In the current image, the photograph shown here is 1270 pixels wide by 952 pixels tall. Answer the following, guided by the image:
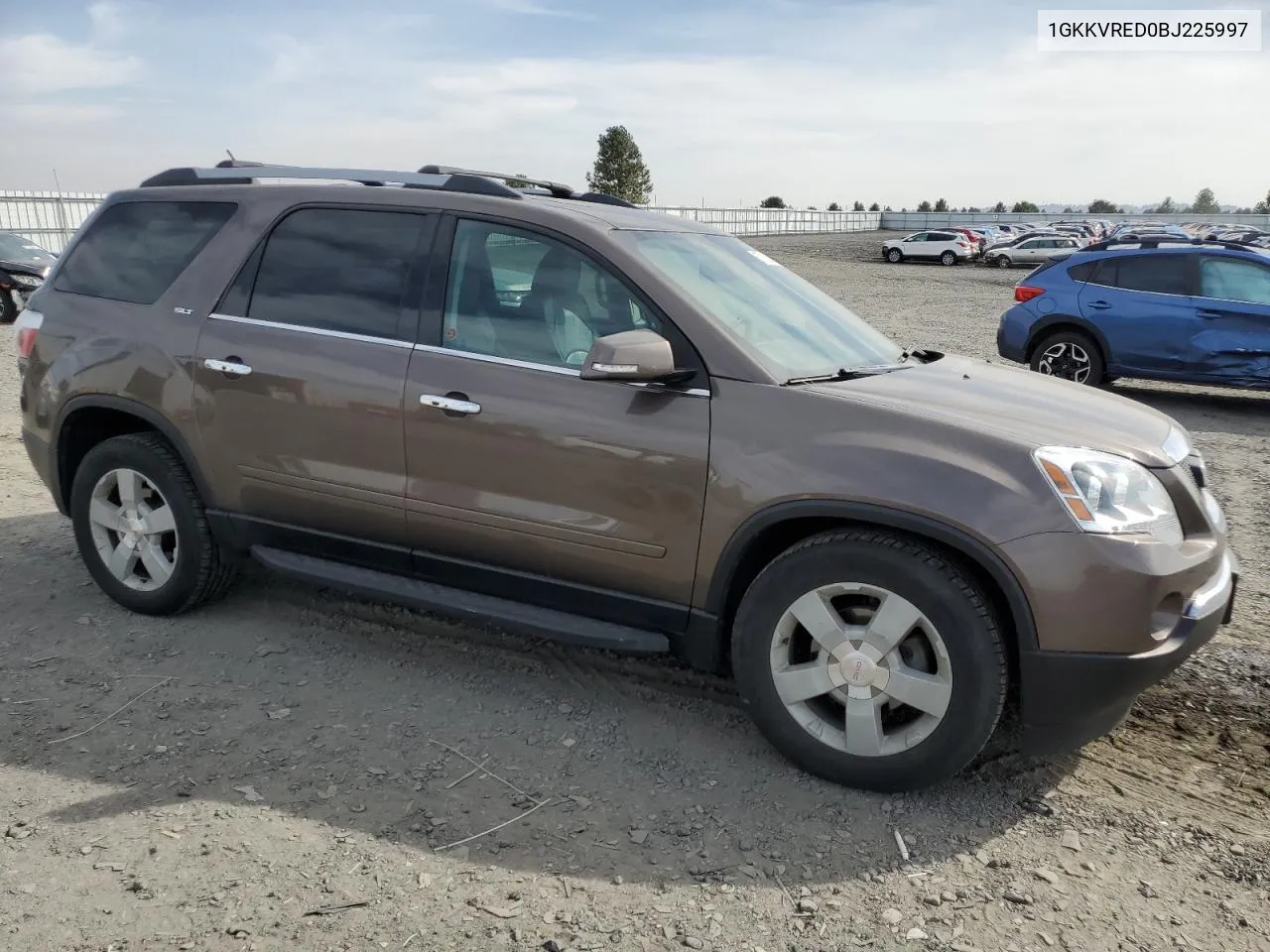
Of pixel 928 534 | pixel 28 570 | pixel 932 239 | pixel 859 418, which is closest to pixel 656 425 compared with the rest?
pixel 859 418

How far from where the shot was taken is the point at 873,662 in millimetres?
3127

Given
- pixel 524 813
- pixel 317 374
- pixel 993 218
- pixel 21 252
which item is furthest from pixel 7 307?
pixel 993 218

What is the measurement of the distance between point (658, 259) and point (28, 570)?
367 centimetres

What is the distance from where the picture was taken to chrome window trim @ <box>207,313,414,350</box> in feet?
12.7

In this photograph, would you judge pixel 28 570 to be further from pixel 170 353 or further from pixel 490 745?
pixel 490 745

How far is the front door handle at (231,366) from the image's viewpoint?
4.12m

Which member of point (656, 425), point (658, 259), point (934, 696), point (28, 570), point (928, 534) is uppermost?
point (658, 259)

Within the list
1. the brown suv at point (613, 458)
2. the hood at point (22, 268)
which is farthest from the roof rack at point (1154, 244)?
the hood at point (22, 268)

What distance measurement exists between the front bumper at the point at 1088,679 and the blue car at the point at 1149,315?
7.92 metres

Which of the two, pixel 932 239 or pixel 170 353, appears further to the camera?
pixel 932 239

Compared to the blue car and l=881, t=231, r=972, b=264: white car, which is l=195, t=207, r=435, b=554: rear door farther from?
l=881, t=231, r=972, b=264: white car

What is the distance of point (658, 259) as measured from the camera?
3709 mm

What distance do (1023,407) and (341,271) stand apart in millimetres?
2595

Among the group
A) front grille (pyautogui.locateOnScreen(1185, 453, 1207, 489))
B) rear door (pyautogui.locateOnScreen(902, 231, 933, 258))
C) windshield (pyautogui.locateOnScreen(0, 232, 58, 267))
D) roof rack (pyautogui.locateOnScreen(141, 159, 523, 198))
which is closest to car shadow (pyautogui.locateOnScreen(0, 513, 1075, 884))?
front grille (pyautogui.locateOnScreen(1185, 453, 1207, 489))
